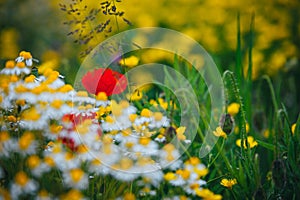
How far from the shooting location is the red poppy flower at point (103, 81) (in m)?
1.92

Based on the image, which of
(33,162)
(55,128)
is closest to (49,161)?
(33,162)

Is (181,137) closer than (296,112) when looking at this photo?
Yes

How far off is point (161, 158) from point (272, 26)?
2763 millimetres

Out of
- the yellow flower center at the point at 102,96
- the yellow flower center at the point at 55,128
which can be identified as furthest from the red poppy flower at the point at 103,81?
the yellow flower center at the point at 55,128

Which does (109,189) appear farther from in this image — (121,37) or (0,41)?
(0,41)

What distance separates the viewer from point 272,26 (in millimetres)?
4270

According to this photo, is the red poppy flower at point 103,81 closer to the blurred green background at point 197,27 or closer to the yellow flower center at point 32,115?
the yellow flower center at point 32,115

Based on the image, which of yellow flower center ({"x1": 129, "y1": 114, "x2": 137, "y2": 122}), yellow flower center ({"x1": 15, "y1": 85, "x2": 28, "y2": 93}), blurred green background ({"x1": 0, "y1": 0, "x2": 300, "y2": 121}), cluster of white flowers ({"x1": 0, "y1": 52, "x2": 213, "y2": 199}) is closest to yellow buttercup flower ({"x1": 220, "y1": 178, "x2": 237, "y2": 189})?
cluster of white flowers ({"x1": 0, "y1": 52, "x2": 213, "y2": 199})

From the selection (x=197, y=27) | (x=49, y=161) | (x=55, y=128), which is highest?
(x=197, y=27)

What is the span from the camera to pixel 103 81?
6.29ft

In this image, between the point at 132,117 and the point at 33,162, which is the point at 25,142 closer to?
the point at 33,162

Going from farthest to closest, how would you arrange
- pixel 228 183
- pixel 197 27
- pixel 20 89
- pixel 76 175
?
1. pixel 197 27
2. pixel 228 183
3. pixel 20 89
4. pixel 76 175

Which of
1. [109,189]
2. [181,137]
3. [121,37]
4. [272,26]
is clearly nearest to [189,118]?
[181,137]

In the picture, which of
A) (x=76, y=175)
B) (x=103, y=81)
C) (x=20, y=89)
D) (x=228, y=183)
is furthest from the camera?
(x=103, y=81)
